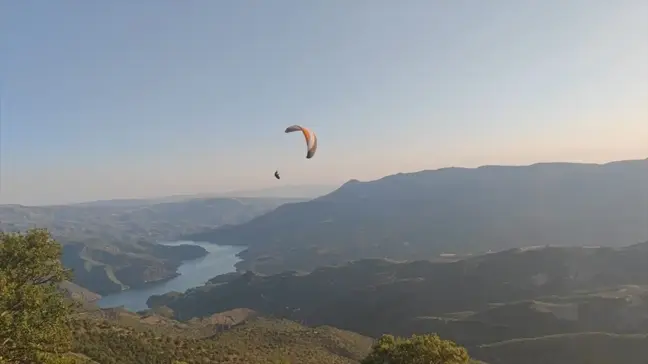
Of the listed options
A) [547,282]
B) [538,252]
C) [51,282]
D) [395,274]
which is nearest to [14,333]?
[51,282]

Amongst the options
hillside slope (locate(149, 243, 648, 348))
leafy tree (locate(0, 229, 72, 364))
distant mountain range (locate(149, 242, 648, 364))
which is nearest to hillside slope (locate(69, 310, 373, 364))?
leafy tree (locate(0, 229, 72, 364))

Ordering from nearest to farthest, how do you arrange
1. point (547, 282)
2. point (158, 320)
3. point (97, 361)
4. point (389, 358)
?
point (389, 358)
point (97, 361)
point (158, 320)
point (547, 282)

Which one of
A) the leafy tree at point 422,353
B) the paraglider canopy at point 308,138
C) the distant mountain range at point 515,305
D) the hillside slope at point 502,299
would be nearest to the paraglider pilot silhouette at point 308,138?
the paraglider canopy at point 308,138

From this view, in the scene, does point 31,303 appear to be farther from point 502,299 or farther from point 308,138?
point 502,299

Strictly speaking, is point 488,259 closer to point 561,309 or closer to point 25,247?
point 561,309

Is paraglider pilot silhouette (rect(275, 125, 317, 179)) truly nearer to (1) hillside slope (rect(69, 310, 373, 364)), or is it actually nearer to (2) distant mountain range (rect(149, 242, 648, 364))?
(1) hillside slope (rect(69, 310, 373, 364))

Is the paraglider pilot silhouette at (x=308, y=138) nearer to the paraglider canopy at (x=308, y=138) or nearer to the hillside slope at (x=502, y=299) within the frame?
the paraglider canopy at (x=308, y=138)

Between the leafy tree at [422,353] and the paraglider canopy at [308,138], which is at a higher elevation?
the paraglider canopy at [308,138]
